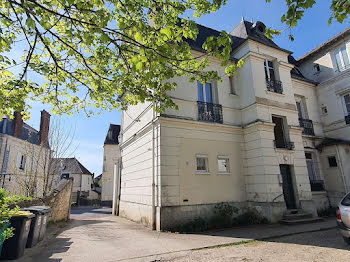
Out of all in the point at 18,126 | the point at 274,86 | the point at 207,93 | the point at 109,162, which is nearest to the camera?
the point at 207,93

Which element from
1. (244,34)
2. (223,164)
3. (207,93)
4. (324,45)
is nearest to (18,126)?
(207,93)

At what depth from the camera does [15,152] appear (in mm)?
19469

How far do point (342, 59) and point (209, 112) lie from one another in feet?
34.5

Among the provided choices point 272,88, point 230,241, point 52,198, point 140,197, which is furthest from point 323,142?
point 52,198

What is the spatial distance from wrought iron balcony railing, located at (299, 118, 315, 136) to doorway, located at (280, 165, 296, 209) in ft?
14.2

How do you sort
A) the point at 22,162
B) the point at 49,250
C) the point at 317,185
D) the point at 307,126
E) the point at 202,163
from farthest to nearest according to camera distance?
the point at 22,162 → the point at 307,126 → the point at 317,185 → the point at 202,163 → the point at 49,250

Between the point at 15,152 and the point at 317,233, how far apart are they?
2274 cm

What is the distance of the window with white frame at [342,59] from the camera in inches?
546

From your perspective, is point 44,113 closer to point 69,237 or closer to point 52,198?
point 52,198

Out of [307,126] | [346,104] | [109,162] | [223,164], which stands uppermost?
[346,104]

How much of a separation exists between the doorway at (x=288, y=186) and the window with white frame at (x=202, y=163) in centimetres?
405

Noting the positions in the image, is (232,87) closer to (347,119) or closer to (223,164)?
(223,164)

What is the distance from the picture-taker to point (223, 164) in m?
10.4

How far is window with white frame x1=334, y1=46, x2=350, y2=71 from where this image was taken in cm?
1387
